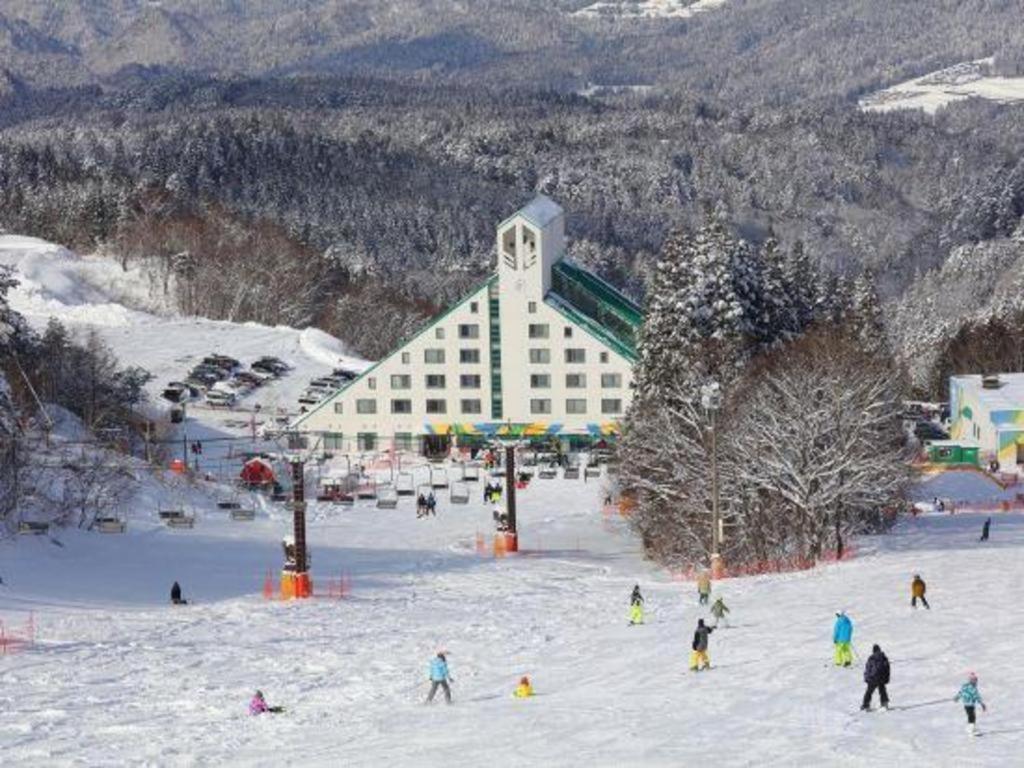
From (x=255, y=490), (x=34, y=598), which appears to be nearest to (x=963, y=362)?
(x=255, y=490)

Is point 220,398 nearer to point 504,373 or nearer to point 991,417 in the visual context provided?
point 504,373

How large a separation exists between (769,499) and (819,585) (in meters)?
9.56

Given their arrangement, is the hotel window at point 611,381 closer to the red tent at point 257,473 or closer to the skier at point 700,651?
the red tent at point 257,473

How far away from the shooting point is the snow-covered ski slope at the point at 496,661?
27.5 metres

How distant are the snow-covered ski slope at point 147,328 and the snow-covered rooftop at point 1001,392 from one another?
29.4m

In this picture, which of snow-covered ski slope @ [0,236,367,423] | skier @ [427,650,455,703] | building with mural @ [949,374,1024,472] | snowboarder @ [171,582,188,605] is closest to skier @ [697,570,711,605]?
skier @ [427,650,455,703]

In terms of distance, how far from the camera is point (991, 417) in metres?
83.1

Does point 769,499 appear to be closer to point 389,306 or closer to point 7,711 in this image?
point 7,711

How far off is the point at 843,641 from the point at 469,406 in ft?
185

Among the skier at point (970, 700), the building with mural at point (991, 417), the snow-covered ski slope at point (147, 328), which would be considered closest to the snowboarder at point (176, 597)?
the skier at point (970, 700)

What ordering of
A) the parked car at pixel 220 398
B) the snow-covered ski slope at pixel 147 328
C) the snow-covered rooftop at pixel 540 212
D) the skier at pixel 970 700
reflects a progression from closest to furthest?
the skier at pixel 970 700 < the snow-covered rooftop at pixel 540 212 < the parked car at pixel 220 398 < the snow-covered ski slope at pixel 147 328

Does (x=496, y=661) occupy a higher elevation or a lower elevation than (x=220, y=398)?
lower

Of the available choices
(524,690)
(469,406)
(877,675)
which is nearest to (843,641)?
(877,675)

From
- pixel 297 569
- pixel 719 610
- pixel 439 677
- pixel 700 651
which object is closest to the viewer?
pixel 439 677
